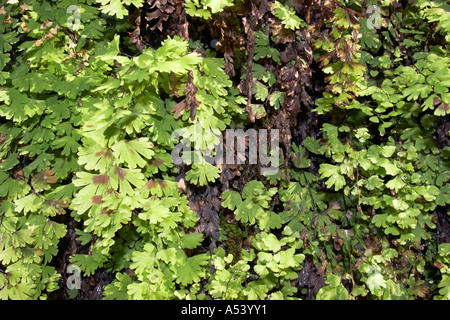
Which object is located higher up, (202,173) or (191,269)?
(202,173)

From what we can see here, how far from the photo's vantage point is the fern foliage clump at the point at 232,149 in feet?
4.04

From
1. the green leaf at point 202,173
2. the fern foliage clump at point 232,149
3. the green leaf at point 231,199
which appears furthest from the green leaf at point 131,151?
the green leaf at point 231,199

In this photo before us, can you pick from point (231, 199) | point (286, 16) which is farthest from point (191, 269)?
point (286, 16)

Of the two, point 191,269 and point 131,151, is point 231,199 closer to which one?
point 191,269

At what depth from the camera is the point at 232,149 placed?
4.51ft

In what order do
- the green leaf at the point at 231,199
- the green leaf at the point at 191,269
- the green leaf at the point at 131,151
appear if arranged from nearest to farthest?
the green leaf at the point at 131,151, the green leaf at the point at 191,269, the green leaf at the point at 231,199

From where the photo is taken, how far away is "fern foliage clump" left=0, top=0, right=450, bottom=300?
4.04ft

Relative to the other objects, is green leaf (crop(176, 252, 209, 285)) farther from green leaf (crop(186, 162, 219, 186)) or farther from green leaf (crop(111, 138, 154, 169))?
green leaf (crop(111, 138, 154, 169))

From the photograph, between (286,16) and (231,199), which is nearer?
(286,16)

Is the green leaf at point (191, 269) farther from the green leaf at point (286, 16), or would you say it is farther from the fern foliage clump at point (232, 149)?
the green leaf at point (286, 16)

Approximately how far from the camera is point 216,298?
1267 millimetres

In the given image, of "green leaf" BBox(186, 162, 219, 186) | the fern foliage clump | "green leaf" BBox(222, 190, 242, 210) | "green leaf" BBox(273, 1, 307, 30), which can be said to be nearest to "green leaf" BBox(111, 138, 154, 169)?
the fern foliage clump
